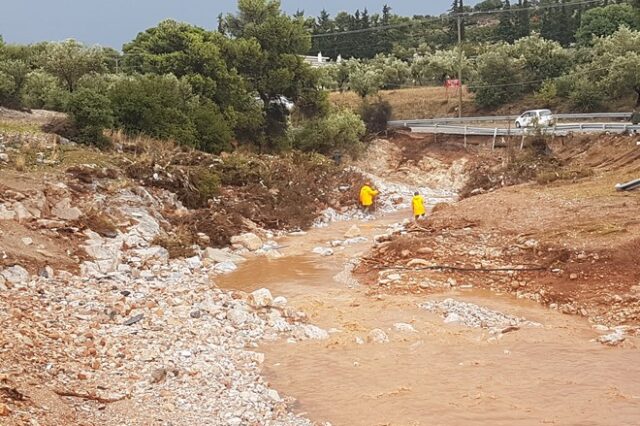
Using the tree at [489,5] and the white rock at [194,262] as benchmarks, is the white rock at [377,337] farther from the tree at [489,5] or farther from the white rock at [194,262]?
the tree at [489,5]

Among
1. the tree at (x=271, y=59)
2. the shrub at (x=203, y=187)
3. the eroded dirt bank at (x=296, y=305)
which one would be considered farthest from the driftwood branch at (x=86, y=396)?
the tree at (x=271, y=59)

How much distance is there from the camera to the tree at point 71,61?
26336 mm

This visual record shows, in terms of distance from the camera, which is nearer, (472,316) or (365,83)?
(472,316)

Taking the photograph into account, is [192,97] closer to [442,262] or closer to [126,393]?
[442,262]

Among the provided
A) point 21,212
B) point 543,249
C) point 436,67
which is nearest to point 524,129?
point 436,67

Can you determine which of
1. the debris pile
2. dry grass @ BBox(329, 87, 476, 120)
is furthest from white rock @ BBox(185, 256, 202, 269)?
dry grass @ BBox(329, 87, 476, 120)

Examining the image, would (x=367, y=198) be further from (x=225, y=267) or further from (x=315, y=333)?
(x=315, y=333)

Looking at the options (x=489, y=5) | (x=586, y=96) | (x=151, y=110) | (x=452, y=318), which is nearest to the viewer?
(x=452, y=318)

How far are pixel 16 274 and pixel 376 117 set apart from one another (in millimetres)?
30210

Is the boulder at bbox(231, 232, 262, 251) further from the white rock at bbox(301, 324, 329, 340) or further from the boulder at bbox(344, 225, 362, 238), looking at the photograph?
the white rock at bbox(301, 324, 329, 340)

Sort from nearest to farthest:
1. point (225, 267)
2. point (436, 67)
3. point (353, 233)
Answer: point (225, 267), point (353, 233), point (436, 67)

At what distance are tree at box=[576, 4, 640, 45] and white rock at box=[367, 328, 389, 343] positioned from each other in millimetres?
56450

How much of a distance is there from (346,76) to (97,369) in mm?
49651

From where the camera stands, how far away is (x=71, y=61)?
26.4 metres
